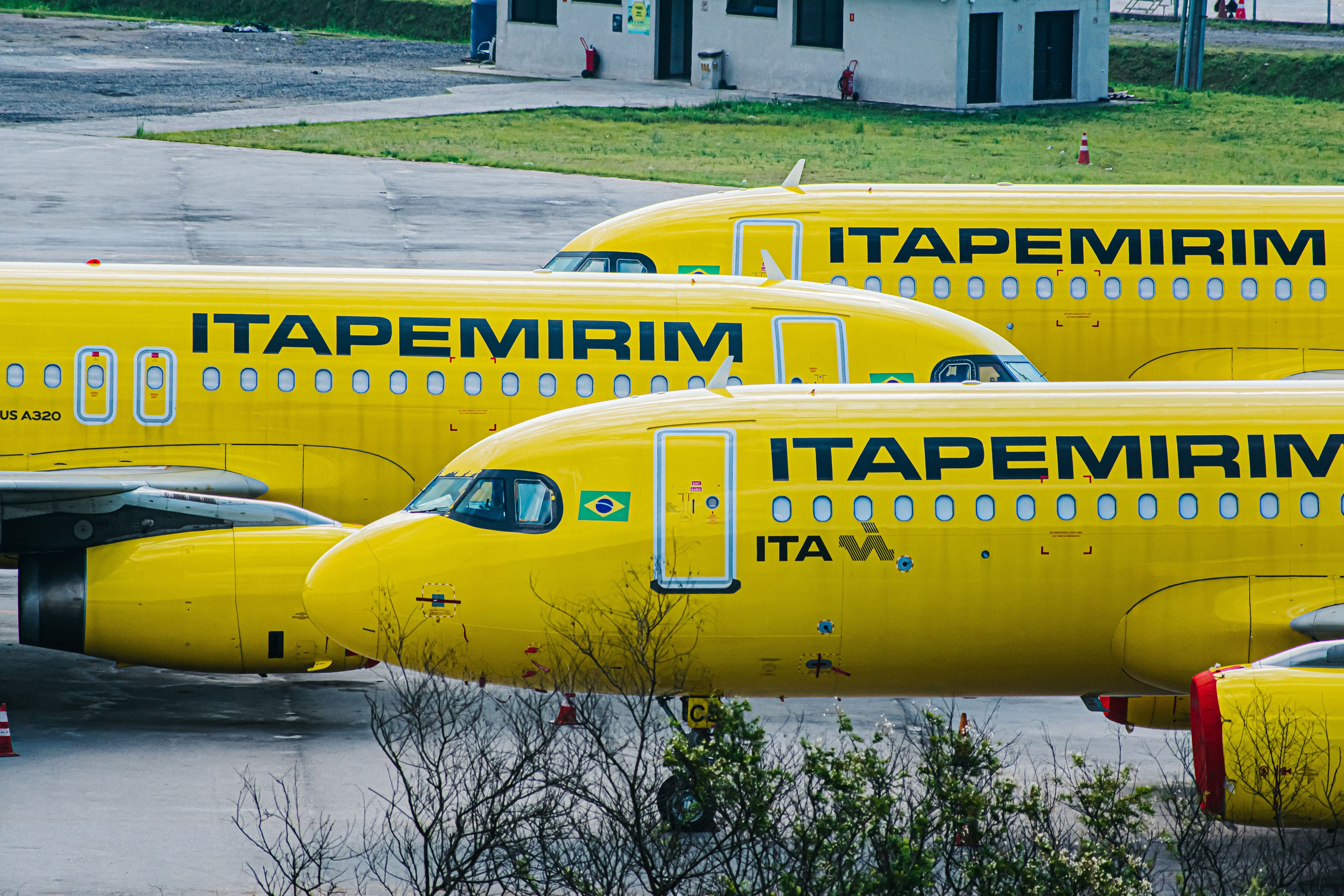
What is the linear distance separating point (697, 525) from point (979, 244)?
14615 mm

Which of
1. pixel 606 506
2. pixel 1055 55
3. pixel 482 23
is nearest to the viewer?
pixel 606 506

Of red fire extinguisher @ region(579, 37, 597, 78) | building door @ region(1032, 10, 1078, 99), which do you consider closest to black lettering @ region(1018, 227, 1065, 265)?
building door @ region(1032, 10, 1078, 99)

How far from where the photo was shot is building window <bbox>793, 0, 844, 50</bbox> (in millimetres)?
77000

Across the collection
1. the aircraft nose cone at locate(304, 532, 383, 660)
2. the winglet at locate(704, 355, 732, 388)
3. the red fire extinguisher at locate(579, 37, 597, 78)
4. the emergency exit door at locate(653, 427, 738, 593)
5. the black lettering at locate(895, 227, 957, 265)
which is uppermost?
the red fire extinguisher at locate(579, 37, 597, 78)

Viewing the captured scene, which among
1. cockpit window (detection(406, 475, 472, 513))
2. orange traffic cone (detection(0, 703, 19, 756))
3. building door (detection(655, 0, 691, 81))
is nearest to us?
cockpit window (detection(406, 475, 472, 513))

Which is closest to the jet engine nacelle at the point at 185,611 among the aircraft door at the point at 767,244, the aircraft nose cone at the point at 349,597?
the aircraft nose cone at the point at 349,597

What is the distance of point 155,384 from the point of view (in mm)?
24422

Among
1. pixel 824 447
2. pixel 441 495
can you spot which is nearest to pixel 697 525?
pixel 824 447

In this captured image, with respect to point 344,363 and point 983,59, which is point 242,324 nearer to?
point 344,363

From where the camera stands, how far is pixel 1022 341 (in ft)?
104

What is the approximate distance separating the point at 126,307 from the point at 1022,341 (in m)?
15.1

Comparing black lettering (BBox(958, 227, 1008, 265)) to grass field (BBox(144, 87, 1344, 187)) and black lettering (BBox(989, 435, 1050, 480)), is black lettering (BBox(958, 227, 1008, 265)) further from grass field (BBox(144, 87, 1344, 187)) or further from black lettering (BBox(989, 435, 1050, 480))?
grass field (BBox(144, 87, 1344, 187))

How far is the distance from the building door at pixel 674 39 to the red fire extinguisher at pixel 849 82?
9.27 m

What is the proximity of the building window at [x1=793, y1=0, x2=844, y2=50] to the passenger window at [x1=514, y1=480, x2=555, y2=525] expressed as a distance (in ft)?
200
